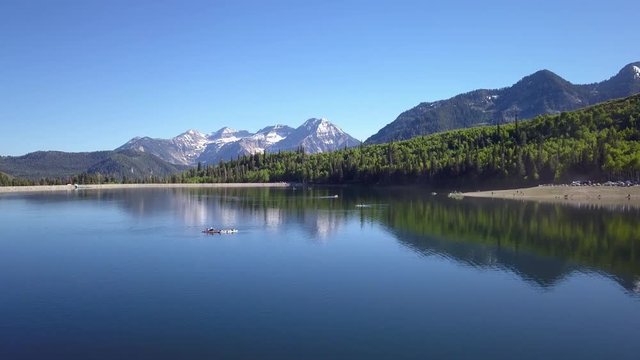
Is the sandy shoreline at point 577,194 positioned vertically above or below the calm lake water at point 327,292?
above

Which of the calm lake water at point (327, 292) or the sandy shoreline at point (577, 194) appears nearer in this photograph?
the calm lake water at point (327, 292)

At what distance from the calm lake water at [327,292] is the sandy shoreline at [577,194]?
4650 cm

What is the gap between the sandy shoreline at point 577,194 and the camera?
131 meters

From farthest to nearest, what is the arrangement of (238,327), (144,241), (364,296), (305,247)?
(144,241) < (305,247) < (364,296) < (238,327)

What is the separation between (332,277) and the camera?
52312mm

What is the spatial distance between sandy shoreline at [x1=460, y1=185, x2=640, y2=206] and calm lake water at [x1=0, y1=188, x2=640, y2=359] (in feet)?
153

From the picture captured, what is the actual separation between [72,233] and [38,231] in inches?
291

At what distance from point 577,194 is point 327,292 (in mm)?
114623

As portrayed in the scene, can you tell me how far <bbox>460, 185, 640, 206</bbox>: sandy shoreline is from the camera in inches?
5153

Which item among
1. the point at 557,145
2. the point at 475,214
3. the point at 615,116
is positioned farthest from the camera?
the point at 615,116

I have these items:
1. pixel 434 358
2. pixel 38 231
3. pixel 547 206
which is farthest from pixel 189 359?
pixel 547 206

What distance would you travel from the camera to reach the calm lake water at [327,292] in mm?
32938

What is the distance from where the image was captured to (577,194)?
14088 centimetres

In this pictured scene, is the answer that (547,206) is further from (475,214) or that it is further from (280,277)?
(280,277)
